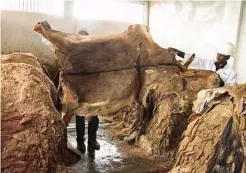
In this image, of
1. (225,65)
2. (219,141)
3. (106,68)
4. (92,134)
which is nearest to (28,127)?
(106,68)

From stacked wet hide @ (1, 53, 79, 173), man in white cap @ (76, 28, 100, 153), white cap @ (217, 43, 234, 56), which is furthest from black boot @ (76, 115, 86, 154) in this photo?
white cap @ (217, 43, 234, 56)

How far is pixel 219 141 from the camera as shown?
241cm

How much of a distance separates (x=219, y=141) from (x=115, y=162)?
5.42ft

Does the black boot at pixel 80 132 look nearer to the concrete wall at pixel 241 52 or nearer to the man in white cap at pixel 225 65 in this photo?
the man in white cap at pixel 225 65

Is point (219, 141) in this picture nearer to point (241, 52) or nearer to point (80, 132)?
point (80, 132)

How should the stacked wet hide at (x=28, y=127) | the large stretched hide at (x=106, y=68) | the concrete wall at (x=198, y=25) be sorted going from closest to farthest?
the stacked wet hide at (x=28, y=127) < the large stretched hide at (x=106, y=68) < the concrete wall at (x=198, y=25)

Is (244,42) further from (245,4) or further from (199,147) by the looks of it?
(199,147)

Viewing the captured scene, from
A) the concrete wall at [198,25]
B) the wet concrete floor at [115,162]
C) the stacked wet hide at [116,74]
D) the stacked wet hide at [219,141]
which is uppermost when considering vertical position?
the concrete wall at [198,25]

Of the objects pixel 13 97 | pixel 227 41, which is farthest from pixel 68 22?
pixel 13 97

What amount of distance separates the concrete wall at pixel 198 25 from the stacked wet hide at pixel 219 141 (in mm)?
2396

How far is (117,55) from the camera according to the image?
9.70 feet

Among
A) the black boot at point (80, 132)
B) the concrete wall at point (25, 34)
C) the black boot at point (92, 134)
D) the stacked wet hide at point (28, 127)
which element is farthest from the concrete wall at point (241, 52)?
the stacked wet hide at point (28, 127)

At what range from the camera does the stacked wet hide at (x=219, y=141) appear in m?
2.41

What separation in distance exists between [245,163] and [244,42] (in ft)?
9.27
